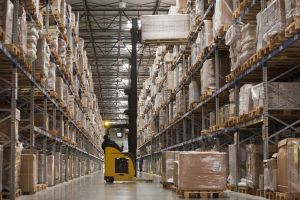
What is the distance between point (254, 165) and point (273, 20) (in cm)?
248

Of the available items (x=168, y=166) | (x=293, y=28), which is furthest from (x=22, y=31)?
(x=168, y=166)

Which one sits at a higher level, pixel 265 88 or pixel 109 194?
pixel 265 88

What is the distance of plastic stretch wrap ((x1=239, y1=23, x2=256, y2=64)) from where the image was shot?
8789 mm

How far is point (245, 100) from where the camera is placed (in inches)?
351

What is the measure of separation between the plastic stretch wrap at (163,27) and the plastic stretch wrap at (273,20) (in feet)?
21.4

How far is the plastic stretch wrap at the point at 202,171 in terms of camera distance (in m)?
8.56

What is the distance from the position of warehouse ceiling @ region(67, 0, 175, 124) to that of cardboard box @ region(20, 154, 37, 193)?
6933mm

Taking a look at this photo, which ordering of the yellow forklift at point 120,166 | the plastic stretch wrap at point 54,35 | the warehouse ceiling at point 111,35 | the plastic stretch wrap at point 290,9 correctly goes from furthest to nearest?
the warehouse ceiling at point 111,35, the yellow forklift at point 120,166, the plastic stretch wrap at point 54,35, the plastic stretch wrap at point 290,9

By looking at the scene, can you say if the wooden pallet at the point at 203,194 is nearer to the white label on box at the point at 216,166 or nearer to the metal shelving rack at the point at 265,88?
the white label on box at the point at 216,166

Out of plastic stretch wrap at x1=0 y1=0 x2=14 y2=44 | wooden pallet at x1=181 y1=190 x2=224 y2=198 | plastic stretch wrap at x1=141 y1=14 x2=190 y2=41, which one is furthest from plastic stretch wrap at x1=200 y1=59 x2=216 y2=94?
plastic stretch wrap at x1=0 y1=0 x2=14 y2=44

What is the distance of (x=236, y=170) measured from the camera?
9.33m

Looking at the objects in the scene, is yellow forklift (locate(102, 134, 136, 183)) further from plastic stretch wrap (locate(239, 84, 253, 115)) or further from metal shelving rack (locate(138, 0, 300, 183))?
plastic stretch wrap (locate(239, 84, 253, 115))

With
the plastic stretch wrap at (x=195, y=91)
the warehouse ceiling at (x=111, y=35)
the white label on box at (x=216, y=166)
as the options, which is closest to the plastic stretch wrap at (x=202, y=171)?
the white label on box at (x=216, y=166)

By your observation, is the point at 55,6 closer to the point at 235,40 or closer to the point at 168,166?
the point at 168,166
